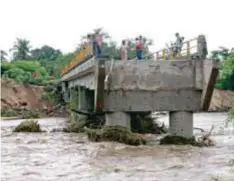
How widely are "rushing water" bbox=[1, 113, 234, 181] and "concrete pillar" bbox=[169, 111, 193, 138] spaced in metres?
1.33

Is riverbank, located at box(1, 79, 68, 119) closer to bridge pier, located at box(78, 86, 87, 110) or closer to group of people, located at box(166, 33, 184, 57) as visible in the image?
bridge pier, located at box(78, 86, 87, 110)

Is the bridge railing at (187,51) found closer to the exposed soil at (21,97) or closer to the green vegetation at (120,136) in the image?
the green vegetation at (120,136)

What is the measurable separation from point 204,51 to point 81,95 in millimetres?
11138

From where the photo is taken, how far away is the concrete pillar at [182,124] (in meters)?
21.9

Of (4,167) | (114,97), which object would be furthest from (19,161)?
(114,97)

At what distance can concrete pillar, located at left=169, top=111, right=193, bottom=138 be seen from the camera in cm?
2191

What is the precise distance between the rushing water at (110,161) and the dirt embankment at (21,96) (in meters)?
44.9

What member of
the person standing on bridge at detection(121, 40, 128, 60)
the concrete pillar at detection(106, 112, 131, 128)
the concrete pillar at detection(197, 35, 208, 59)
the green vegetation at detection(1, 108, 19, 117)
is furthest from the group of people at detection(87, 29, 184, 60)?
the green vegetation at detection(1, 108, 19, 117)

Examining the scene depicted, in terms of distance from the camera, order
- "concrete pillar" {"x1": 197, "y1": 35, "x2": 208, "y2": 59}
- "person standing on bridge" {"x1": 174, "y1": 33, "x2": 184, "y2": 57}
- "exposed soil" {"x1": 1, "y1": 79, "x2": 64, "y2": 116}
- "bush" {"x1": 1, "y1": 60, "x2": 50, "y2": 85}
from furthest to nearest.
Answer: "bush" {"x1": 1, "y1": 60, "x2": 50, "y2": 85}, "exposed soil" {"x1": 1, "y1": 79, "x2": 64, "y2": 116}, "person standing on bridge" {"x1": 174, "y1": 33, "x2": 184, "y2": 57}, "concrete pillar" {"x1": 197, "y1": 35, "x2": 208, "y2": 59}

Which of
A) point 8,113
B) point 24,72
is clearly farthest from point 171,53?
point 24,72

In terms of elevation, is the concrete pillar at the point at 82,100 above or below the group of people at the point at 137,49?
below

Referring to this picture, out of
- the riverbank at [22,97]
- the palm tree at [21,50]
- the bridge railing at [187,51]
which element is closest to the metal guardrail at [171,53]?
the bridge railing at [187,51]

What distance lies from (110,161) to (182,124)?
235 inches

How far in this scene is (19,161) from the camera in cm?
1731
